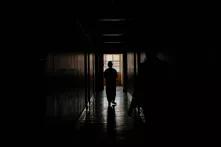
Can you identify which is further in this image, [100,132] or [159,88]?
[100,132]

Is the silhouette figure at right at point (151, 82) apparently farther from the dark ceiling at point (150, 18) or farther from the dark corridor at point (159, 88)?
the dark ceiling at point (150, 18)

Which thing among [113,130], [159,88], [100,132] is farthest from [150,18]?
[159,88]

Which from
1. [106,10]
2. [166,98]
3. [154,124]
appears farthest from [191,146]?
[106,10]

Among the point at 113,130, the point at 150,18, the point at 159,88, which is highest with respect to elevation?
the point at 150,18

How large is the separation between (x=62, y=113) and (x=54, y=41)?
1.42m

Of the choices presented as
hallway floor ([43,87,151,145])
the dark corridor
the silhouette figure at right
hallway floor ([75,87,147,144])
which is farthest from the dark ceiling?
hallway floor ([75,87,147,144])

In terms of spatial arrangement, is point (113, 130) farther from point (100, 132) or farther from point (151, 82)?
point (151, 82)

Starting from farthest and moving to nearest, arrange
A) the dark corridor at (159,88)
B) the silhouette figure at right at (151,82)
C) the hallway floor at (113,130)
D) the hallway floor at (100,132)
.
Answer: the hallway floor at (113,130) < the silhouette figure at right at (151,82) < the hallway floor at (100,132) < the dark corridor at (159,88)

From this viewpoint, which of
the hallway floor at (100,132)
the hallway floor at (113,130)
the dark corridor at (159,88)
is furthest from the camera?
the hallway floor at (113,130)

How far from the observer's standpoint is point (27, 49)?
3.30m

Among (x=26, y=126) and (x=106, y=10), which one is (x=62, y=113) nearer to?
(x=26, y=126)

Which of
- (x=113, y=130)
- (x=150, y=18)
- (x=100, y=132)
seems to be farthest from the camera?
(x=150, y=18)

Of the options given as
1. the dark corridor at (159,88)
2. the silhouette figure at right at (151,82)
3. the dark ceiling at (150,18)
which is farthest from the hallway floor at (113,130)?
the dark ceiling at (150,18)

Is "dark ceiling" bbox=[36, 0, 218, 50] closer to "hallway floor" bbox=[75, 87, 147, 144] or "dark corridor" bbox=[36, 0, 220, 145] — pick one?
"dark corridor" bbox=[36, 0, 220, 145]
